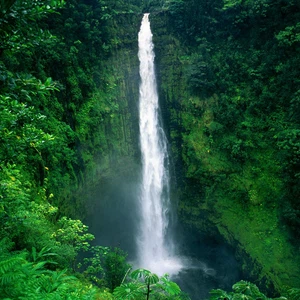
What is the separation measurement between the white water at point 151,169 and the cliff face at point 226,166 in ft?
2.05

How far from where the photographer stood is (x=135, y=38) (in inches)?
650

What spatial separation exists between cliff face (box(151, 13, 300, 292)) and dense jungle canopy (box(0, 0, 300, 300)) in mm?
56

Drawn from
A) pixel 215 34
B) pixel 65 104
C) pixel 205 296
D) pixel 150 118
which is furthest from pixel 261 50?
pixel 205 296

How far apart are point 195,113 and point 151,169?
4.44 meters

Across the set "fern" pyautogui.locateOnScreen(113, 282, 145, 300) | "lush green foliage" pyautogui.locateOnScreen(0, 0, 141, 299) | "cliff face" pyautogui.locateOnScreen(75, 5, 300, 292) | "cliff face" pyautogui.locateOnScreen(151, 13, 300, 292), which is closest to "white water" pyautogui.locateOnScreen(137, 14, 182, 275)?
"cliff face" pyautogui.locateOnScreen(75, 5, 300, 292)

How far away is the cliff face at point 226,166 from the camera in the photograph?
476 inches

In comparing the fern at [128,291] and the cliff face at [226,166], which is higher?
the cliff face at [226,166]

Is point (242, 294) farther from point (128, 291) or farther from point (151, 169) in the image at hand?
point (151, 169)

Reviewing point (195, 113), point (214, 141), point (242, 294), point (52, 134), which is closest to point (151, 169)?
point (214, 141)

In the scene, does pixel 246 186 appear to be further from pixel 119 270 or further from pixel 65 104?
pixel 65 104

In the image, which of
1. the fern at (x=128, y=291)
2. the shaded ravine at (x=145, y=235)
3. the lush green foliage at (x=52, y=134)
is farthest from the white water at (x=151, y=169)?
the fern at (x=128, y=291)

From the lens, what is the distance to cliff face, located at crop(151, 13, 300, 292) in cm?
1209

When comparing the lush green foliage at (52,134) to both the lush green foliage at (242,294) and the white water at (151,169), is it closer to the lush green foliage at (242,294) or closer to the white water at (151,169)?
the lush green foliage at (242,294)

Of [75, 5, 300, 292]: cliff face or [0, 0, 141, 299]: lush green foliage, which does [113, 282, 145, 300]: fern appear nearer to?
[0, 0, 141, 299]: lush green foliage
